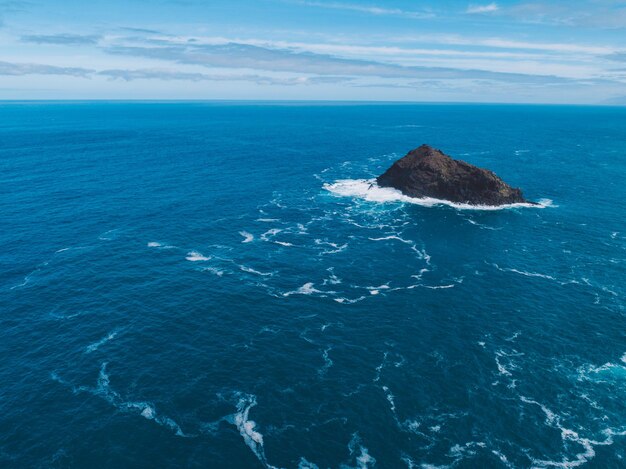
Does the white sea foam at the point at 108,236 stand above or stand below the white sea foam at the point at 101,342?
above

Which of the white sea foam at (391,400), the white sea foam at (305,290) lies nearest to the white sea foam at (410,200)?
the white sea foam at (305,290)

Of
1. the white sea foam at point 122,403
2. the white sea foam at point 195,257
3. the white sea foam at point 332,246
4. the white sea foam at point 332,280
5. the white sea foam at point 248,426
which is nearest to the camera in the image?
the white sea foam at point 248,426

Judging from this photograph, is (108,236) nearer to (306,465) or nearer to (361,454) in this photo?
(306,465)

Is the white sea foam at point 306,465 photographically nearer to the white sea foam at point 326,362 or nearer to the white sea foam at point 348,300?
the white sea foam at point 326,362

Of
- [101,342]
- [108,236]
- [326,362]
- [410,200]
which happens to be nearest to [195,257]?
[108,236]

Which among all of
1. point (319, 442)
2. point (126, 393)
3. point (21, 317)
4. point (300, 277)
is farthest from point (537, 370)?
point (21, 317)

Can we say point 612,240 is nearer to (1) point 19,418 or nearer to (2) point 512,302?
(2) point 512,302

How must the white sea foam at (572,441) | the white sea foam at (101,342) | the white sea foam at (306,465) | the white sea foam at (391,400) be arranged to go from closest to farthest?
the white sea foam at (306,465) < the white sea foam at (572,441) < the white sea foam at (391,400) < the white sea foam at (101,342)
